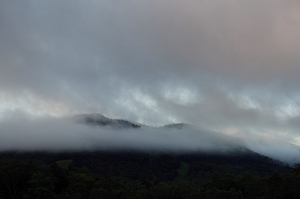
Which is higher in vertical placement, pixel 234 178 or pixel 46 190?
pixel 234 178

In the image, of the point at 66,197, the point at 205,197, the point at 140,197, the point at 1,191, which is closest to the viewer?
the point at 205,197

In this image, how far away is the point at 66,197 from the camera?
80312mm

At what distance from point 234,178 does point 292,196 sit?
24.6 metres

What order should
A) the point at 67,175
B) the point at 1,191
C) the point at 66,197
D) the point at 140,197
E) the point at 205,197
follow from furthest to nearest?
1. the point at 67,175
2. the point at 1,191
3. the point at 66,197
4. the point at 140,197
5. the point at 205,197

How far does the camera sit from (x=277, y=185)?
68.1 m

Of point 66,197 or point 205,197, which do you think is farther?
point 66,197

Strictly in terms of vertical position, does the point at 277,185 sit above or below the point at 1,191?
above

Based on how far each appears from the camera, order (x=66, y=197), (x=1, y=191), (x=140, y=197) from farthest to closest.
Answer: (x=1, y=191)
(x=66, y=197)
(x=140, y=197)

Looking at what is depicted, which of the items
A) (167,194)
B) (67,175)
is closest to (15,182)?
(67,175)

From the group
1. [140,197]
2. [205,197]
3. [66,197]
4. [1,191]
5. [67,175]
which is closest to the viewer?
[205,197]

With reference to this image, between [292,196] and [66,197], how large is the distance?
2258 inches

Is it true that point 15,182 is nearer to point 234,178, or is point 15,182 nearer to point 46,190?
point 46,190

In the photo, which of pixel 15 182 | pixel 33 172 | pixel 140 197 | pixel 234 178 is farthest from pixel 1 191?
pixel 234 178

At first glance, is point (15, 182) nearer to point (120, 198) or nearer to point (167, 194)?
point (120, 198)
